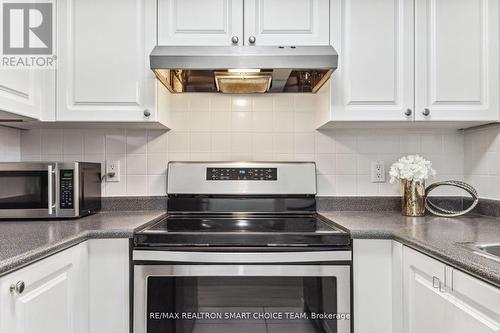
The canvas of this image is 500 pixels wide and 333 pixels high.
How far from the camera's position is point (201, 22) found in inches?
66.4

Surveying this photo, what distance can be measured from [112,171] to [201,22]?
3.06 feet

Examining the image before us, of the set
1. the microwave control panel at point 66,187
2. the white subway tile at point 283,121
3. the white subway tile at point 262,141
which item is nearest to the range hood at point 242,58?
the white subway tile at point 283,121

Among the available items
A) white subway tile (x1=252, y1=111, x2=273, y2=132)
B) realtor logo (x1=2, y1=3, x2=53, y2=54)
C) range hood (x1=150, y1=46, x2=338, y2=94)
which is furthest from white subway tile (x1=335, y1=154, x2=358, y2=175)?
realtor logo (x1=2, y1=3, x2=53, y2=54)

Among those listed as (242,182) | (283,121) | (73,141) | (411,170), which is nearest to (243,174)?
(242,182)

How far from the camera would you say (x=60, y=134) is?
2.00 m

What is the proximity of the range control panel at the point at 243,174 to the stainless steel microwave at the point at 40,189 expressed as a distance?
67cm

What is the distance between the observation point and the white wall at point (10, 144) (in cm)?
184

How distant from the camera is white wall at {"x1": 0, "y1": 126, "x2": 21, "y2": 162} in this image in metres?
1.84

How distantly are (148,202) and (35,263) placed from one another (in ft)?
3.16

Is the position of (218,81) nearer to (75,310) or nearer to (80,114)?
(80,114)

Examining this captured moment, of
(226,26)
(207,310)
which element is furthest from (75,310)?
(226,26)

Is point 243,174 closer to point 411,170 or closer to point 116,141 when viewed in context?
point 116,141

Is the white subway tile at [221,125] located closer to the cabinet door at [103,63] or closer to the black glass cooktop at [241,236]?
the cabinet door at [103,63]

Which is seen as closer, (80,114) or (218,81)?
(80,114)
